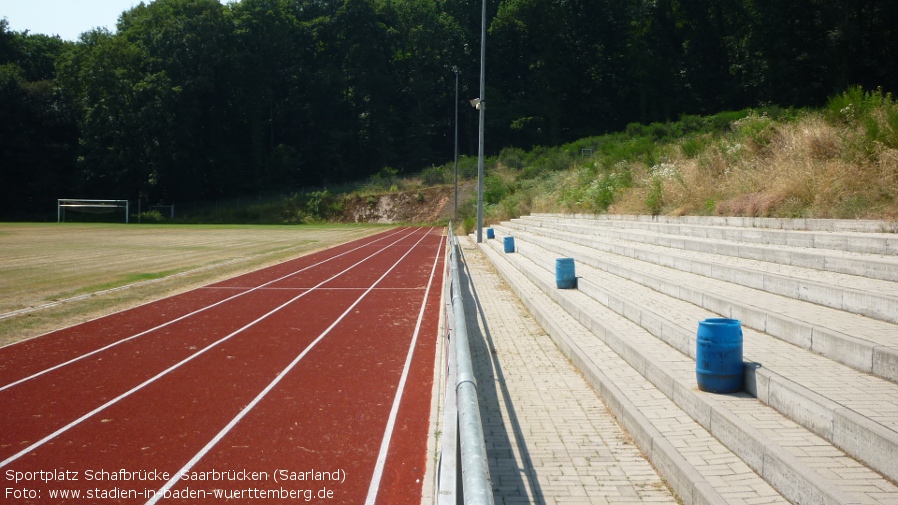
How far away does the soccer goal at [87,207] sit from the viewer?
5853cm

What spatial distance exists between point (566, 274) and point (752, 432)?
720 centimetres

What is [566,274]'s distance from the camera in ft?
36.8

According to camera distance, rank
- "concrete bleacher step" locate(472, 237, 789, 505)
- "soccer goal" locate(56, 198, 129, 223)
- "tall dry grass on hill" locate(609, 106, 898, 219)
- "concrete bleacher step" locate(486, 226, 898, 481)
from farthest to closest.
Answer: "soccer goal" locate(56, 198, 129, 223) → "tall dry grass on hill" locate(609, 106, 898, 219) → "concrete bleacher step" locate(472, 237, 789, 505) → "concrete bleacher step" locate(486, 226, 898, 481)

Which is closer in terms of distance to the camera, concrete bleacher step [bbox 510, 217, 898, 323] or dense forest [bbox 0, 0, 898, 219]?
concrete bleacher step [bbox 510, 217, 898, 323]

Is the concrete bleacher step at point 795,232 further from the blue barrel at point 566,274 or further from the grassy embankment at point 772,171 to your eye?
the blue barrel at point 566,274

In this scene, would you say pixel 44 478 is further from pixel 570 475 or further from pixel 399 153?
pixel 399 153

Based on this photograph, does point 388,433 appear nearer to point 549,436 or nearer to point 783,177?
point 549,436

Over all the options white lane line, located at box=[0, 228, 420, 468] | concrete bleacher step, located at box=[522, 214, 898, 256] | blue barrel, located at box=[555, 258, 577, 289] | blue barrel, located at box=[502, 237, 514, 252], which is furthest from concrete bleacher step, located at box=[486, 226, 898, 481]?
blue barrel, located at box=[502, 237, 514, 252]

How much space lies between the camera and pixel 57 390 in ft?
23.3

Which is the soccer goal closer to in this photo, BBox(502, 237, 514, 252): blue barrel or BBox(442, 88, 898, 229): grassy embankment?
BBox(502, 237, 514, 252): blue barrel

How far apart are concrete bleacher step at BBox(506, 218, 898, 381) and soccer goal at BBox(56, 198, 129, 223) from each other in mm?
58732

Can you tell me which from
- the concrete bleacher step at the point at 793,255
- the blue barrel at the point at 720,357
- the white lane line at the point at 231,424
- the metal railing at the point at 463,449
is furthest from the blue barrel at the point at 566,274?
the metal railing at the point at 463,449

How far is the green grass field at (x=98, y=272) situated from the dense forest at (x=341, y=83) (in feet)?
117

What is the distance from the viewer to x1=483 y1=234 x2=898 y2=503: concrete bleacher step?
3330 millimetres
